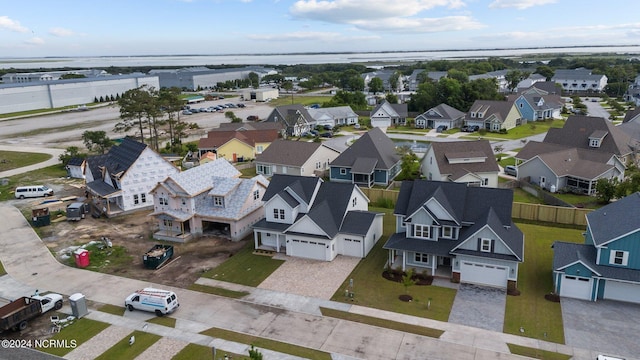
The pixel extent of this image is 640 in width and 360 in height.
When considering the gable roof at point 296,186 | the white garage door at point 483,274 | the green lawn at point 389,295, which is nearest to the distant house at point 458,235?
the white garage door at point 483,274

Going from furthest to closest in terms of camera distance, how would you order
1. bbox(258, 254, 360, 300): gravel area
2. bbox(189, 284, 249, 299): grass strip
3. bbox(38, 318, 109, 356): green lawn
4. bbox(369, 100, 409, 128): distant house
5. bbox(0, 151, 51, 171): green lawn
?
bbox(369, 100, 409, 128): distant house, bbox(0, 151, 51, 171): green lawn, bbox(258, 254, 360, 300): gravel area, bbox(189, 284, 249, 299): grass strip, bbox(38, 318, 109, 356): green lawn

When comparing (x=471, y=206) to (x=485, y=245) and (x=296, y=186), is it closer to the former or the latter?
(x=485, y=245)

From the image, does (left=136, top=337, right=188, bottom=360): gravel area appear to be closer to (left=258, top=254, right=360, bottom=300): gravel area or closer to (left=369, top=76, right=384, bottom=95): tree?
(left=258, top=254, right=360, bottom=300): gravel area

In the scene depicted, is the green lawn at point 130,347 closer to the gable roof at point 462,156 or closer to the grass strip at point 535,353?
the grass strip at point 535,353

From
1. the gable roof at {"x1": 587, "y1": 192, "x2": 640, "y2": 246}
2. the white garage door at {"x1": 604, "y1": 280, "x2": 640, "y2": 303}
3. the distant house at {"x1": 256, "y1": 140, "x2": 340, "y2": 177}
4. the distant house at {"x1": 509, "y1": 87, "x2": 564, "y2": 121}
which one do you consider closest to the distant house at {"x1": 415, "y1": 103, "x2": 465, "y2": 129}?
the distant house at {"x1": 509, "y1": 87, "x2": 564, "y2": 121}

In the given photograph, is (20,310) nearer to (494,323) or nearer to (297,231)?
(297,231)

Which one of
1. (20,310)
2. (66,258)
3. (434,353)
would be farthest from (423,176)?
(20,310)

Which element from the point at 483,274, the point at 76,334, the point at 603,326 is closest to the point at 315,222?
the point at 483,274
